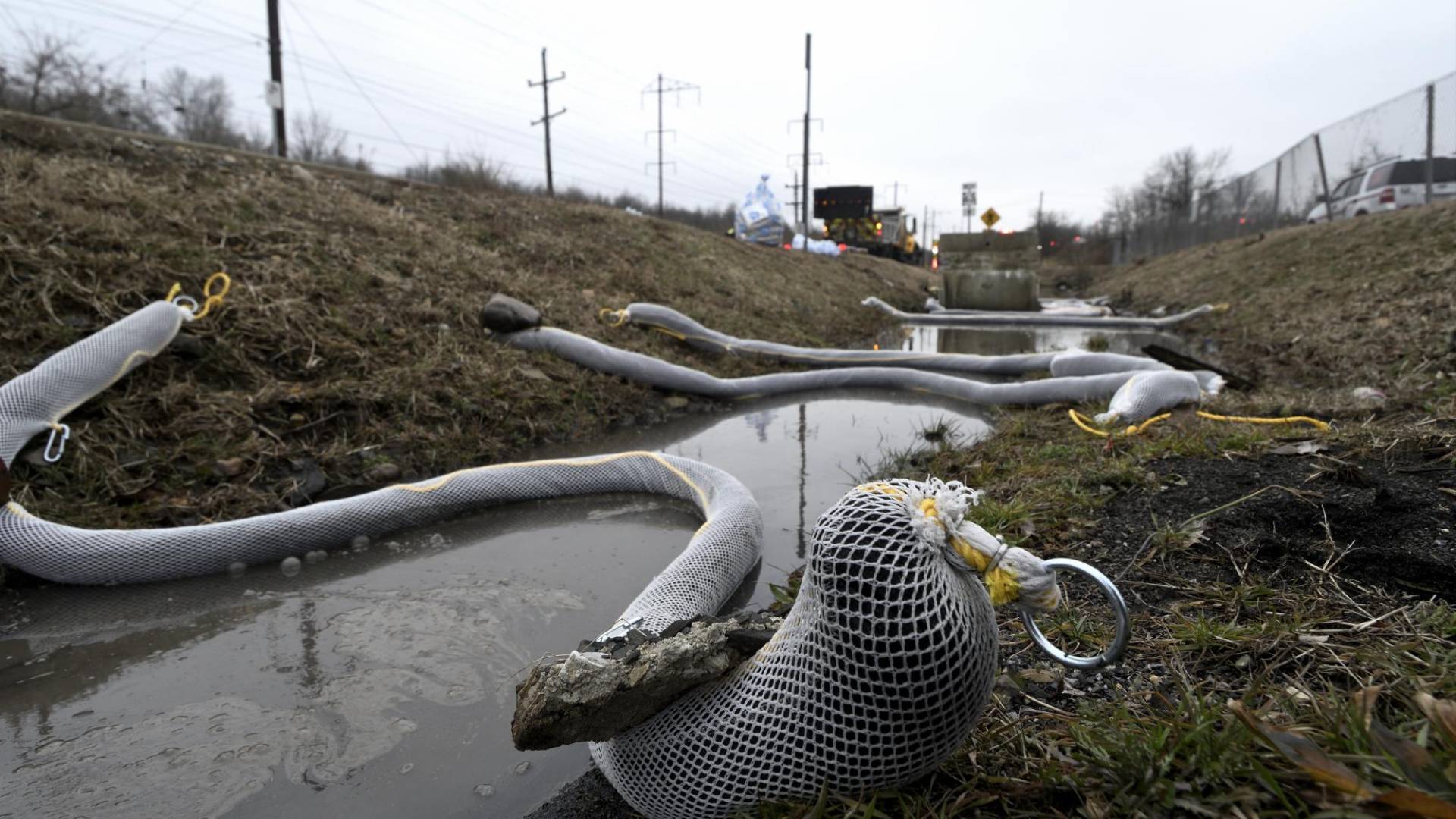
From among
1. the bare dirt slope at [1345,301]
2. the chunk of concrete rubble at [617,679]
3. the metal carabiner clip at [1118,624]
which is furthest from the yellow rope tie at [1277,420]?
the chunk of concrete rubble at [617,679]

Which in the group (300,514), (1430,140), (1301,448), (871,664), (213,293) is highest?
(1430,140)

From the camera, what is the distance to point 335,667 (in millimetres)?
1889

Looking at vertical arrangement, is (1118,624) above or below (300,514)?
above

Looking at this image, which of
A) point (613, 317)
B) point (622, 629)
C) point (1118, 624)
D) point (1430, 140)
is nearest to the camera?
point (1118, 624)

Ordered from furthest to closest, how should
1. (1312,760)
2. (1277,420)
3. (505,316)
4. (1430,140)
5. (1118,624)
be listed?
(1430,140) → (505,316) → (1277,420) → (1118,624) → (1312,760)

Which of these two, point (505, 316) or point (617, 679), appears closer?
point (617, 679)

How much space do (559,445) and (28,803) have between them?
2.81 meters

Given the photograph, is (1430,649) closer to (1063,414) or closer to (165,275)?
(1063,414)

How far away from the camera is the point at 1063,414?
4.27 meters

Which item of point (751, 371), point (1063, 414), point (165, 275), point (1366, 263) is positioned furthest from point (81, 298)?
point (1366, 263)

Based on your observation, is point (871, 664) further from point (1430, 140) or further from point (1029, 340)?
point (1430, 140)

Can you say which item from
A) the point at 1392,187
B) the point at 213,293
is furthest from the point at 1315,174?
the point at 213,293

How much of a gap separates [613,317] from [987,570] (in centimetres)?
544

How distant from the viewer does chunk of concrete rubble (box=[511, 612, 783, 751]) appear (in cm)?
117
